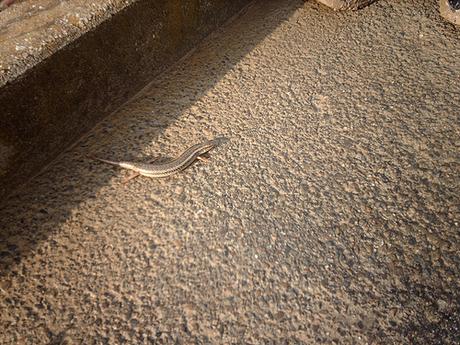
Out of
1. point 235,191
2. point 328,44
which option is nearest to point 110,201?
point 235,191

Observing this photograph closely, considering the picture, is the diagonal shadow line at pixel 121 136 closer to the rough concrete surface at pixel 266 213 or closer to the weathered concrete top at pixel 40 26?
the rough concrete surface at pixel 266 213

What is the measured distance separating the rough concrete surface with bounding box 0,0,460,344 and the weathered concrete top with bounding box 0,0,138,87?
0.73 meters

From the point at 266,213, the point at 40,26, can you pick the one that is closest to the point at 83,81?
the point at 40,26

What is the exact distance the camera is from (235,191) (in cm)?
236

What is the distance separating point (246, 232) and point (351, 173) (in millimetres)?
845

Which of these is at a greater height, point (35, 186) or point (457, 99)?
point (457, 99)

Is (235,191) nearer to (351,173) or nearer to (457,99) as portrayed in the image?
(351,173)

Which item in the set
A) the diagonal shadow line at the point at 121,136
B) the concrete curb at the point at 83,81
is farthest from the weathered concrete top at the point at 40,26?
the diagonal shadow line at the point at 121,136

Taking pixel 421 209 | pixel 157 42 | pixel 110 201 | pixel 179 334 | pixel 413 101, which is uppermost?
pixel 157 42

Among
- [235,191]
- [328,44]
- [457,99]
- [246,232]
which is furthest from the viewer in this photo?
[328,44]

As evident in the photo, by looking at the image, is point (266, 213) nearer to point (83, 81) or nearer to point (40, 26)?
point (83, 81)

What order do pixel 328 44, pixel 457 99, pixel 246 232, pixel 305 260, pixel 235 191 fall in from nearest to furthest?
pixel 305 260 < pixel 246 232 < pixel 235 191 < pixel 457 99 < pixel 328 44

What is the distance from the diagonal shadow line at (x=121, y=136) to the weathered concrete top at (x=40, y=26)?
0.72 m

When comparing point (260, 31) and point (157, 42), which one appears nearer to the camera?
point (157, 42)
